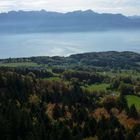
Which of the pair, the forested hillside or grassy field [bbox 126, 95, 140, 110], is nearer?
the forested hillside

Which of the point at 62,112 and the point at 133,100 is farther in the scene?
the point at 133,100

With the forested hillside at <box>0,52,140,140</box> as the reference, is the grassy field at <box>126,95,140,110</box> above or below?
below

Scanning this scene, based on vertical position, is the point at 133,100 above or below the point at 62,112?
below

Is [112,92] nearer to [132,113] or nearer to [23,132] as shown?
[132,113]

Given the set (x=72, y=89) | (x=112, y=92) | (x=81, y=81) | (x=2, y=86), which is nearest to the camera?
(x=2, y=86)

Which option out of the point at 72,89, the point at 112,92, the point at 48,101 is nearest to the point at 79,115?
the point at 48,101

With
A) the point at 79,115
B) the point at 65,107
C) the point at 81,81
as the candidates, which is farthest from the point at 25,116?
the point at 81,81

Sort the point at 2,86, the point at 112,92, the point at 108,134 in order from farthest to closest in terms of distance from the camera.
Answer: the point at 112,92
the point at 2,86
the point at 108,134

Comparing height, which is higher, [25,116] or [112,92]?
[25,116]

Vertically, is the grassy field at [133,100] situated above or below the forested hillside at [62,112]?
below

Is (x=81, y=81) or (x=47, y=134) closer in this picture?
(x=47, y=134)

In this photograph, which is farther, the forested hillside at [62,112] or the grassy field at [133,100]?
the grassy field at [133,100]
